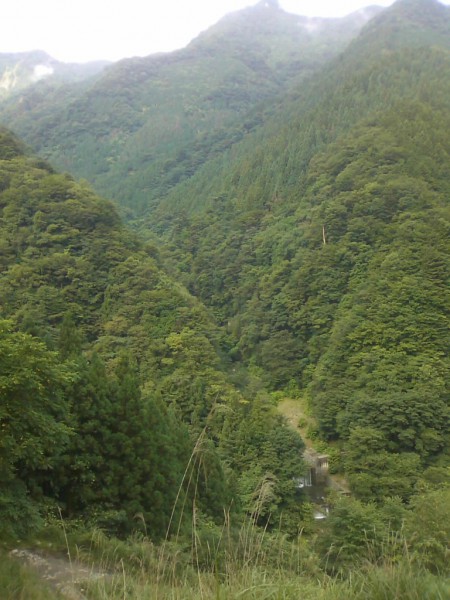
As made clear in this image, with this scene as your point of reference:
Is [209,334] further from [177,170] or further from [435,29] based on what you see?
[435,29]

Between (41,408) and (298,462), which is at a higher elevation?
(41,408)

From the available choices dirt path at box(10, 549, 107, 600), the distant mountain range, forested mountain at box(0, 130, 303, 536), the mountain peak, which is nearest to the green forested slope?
the distant mountain range

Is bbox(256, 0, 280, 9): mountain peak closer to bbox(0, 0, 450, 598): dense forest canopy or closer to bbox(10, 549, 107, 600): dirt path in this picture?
bbox(0, 0, 450, 598): dense forest canopy

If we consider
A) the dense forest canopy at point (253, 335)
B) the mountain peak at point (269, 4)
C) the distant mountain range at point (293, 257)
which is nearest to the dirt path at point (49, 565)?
the dense forest canopy at point (253, 335)

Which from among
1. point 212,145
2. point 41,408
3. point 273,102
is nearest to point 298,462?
point 41,408

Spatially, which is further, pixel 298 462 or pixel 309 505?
pixel 298 462

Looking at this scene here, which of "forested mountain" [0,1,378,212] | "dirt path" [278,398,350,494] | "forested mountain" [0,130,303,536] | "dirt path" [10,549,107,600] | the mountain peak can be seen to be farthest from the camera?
the mountain peak

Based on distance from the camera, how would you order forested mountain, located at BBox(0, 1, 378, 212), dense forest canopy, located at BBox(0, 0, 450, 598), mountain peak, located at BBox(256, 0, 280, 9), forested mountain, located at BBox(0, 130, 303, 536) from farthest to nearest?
mountain peak, located at BBox(256, 0, 280, 9) < forested mountain, located at BBox(0, 1, 378, 212) < dense forest canopy, located at BBox(0, 0, 450, 598) < forested mountain, located at BBox(0, 130, 303, 536)
